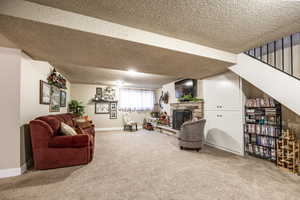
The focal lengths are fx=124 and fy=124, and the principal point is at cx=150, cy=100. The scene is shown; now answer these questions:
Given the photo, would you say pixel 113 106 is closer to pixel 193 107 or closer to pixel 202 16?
pixel 193 107

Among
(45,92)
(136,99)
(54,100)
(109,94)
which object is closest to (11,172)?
(45,92)

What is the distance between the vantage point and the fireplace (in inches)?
182

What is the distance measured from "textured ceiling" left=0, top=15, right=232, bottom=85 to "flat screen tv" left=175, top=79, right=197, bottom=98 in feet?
5.61

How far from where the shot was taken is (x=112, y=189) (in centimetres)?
168

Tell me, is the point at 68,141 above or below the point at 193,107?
below

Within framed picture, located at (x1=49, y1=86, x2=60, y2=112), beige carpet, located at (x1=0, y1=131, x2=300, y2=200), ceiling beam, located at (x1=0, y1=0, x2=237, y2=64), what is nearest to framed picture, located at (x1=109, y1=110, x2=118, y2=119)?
framed picture, located at (x1=49, y1=86, x2=60, y2=112)

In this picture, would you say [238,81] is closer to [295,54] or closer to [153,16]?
[295,54]

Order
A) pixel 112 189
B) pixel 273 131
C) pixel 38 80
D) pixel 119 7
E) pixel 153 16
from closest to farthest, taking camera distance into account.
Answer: pixel 119 7
pixel 153 16
pixel 112 189
pixel 273 131
pixel 38 80

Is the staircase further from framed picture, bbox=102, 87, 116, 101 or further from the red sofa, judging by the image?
framed picture, bbox=102, 87, 116, 101

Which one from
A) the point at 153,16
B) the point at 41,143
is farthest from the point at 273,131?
the point at 41,143

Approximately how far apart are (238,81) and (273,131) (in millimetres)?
1244

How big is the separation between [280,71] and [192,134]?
2.08 metres

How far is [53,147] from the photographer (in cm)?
224

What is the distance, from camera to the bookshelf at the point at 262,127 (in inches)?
97.0
